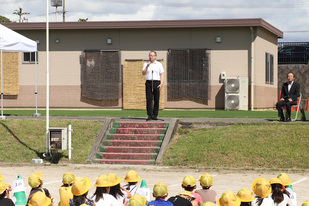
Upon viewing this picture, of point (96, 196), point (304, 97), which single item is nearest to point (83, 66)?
point (304, 97)

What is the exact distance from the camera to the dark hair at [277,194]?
7072 mm

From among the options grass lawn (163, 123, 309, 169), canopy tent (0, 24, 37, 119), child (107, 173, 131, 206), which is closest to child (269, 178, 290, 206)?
child (107, 173, 131, 206)

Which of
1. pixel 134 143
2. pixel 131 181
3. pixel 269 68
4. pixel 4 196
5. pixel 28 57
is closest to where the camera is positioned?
pixel 4 196

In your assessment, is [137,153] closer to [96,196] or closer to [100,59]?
[96,196]

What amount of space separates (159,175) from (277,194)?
290 inches

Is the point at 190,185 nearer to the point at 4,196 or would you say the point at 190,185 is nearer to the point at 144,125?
the point at 4,196

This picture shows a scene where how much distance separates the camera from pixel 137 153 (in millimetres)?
16797

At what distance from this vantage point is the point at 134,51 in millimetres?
29109

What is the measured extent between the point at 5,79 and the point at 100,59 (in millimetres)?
5062

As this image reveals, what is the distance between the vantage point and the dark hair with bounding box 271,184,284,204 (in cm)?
707

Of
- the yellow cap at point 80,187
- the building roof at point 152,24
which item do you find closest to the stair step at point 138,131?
the yellow cap at point 80,187

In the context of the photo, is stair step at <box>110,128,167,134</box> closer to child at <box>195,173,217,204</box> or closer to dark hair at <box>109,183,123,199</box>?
child at <box>195,173,217,204</box>

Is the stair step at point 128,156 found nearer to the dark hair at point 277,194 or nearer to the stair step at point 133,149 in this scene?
the stair step at point 133,149

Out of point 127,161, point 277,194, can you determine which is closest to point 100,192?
point 277,194
